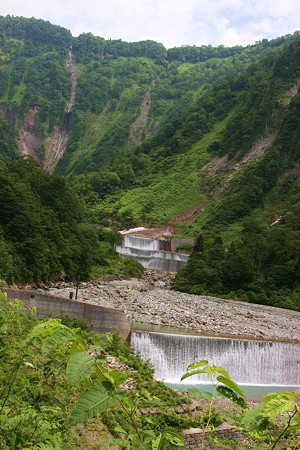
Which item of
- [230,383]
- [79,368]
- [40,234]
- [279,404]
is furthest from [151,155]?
[279,404]

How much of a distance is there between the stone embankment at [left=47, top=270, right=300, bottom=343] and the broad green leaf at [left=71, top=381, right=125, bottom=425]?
22652 mm

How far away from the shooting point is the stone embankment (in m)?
26.1

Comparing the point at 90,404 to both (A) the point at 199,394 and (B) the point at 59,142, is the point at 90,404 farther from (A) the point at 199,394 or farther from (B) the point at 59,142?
(B) the point at 59,142

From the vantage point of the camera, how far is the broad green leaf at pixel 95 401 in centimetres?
249

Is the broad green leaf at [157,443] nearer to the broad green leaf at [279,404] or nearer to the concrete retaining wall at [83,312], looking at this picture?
the broad green leaf at [279,404]

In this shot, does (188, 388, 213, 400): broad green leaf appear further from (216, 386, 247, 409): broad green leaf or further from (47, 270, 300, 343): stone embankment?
(47, 270, 300, 343): stone embankment

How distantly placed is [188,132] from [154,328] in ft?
280

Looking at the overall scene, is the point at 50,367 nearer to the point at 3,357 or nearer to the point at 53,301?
the point at 3,357

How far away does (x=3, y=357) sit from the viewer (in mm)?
5984

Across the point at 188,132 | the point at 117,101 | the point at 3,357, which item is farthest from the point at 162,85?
the point at 3,357

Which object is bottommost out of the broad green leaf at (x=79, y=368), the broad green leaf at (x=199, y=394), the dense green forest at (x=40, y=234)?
the broad green leaf at (x=199, y=394)

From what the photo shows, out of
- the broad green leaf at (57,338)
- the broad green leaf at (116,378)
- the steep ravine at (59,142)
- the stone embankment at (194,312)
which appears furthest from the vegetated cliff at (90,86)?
the broad green leaf at (116,378)

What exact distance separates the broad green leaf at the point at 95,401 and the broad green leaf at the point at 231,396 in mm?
638

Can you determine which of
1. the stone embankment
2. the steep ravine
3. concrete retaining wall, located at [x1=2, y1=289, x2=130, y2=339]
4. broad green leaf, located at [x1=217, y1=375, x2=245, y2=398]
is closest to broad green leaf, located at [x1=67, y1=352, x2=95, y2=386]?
broad green leaf, located at [x1=217, y1=375, x2=245, y2=398]
